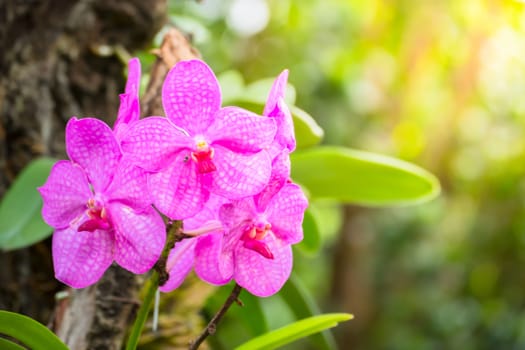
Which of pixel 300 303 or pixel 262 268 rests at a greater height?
pixel 262 268

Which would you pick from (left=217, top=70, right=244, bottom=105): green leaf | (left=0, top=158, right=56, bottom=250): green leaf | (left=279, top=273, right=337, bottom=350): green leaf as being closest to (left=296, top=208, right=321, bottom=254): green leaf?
(left=279, top=273, right=337, bottom=350): green leaf

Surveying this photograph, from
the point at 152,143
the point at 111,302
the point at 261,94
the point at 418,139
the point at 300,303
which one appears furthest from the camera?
the point at 418,139

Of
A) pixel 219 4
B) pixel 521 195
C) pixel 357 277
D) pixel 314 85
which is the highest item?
pixel 219 4

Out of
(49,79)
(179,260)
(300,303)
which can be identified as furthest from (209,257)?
(49,79)


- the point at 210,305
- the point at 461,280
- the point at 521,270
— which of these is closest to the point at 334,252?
the point at 461,280

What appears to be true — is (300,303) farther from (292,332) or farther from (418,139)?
(418,139)

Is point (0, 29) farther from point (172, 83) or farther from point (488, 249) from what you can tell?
point (488, 249)
